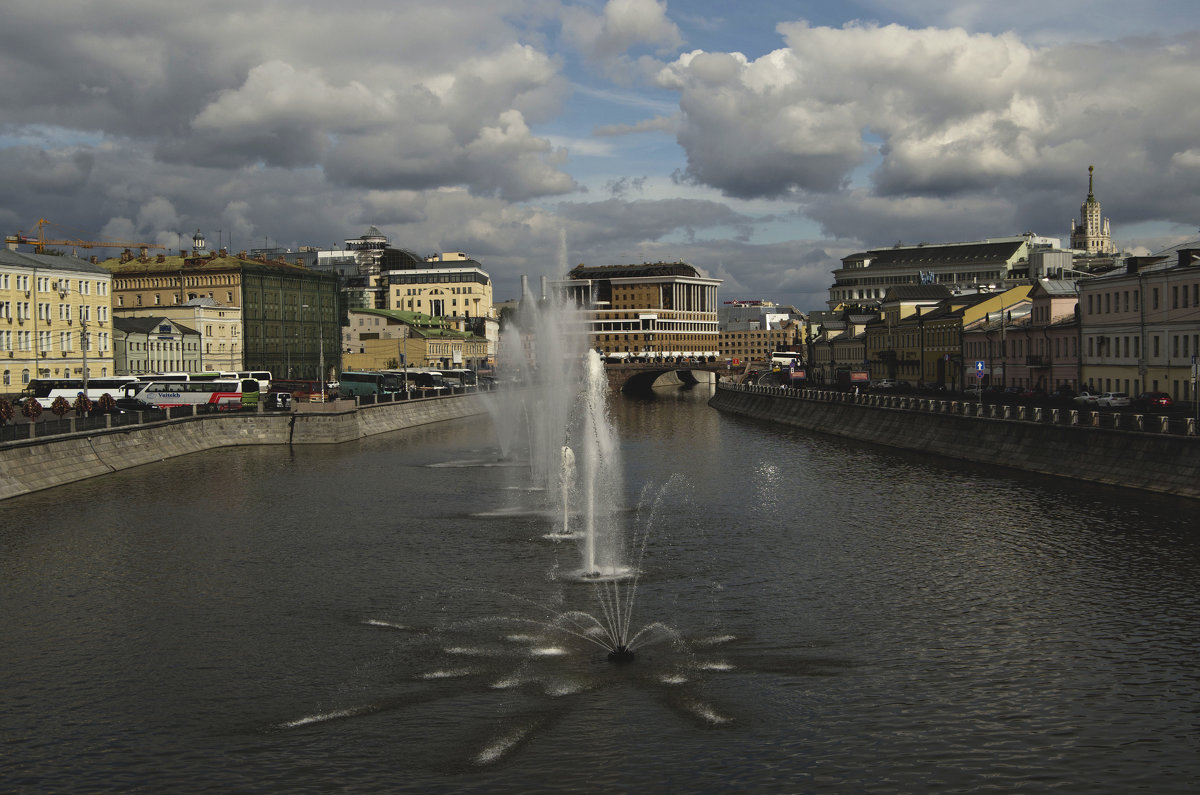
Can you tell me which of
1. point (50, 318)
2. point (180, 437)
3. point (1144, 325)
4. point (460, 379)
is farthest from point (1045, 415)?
point (460, 379)

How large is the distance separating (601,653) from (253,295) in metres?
153

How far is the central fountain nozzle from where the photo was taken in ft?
94.8

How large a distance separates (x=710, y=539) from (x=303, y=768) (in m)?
25.8

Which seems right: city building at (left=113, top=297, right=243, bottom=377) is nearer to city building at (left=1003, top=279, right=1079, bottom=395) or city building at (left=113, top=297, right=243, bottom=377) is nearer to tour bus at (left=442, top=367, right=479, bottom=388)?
tour bus at (left=442, top=367, right=479, bottom=388)

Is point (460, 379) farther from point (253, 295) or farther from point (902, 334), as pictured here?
point (902, 334)

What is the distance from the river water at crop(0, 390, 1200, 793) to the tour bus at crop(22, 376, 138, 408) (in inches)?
1879

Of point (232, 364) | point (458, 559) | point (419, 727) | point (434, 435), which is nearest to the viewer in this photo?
point (419, 727)

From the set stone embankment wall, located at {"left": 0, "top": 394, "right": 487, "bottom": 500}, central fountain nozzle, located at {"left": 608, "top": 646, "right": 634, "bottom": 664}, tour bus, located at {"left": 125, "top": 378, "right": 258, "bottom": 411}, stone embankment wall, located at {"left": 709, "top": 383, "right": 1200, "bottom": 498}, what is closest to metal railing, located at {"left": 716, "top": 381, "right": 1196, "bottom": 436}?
stone embankment wall, located at {"left": 709, "top": 383, "right": 1200, "bottom": 498}

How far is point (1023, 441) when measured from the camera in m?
65.6

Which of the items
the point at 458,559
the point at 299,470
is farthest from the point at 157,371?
the point at 458,559

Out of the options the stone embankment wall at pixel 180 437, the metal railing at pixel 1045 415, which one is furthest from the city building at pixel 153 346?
the metal railing at pixel 1045 415

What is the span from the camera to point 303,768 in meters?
22.3

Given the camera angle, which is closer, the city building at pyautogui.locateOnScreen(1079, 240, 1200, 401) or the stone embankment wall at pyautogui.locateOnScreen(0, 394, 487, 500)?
the stone embankment wall at pyautogui.locateOnScreen(0, 394, 487, 500)

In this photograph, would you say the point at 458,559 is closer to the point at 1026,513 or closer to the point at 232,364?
the point at 1026,513
